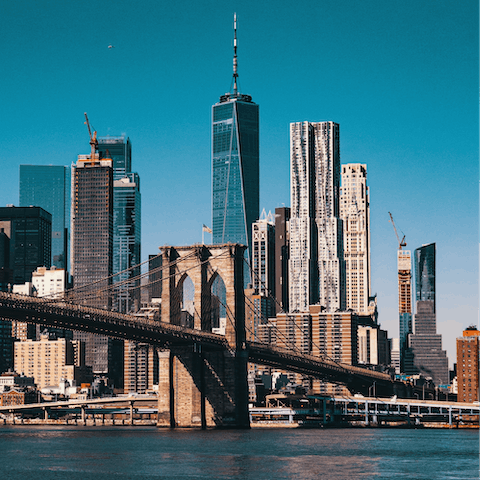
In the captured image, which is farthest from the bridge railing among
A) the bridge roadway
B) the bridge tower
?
the bridge tower

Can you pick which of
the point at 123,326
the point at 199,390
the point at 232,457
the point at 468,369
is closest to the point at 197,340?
the point at 199,390

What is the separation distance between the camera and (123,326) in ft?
276

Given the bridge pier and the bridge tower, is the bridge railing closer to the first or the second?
the bridge pier

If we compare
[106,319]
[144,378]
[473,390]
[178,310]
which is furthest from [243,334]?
[144,378]

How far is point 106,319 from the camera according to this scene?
82.6 meters

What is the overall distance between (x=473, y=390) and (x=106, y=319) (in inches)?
3416

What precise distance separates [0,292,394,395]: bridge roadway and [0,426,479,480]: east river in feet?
26.6

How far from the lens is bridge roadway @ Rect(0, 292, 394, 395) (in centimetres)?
7650

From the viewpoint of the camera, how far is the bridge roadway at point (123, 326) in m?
76.5

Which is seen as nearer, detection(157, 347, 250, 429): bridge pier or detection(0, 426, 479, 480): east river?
detection(0, 426, 479, 480): east river

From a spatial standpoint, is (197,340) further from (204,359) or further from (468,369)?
(468,369)

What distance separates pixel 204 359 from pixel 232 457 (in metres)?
32.5

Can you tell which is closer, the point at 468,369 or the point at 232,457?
the point at 232,457

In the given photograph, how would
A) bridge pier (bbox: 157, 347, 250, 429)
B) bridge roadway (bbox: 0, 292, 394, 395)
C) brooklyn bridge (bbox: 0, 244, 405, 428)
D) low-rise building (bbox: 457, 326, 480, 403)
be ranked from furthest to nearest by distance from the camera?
low-rise building (bbox: 457, 326, 480, 403) < bridge pier (bbox: 157, 347, 250, 429) < brooklyn bridge (bbox: 0, 244, 405, 428) < bridge roadway (bbox: 0, 292, 394, 395)
